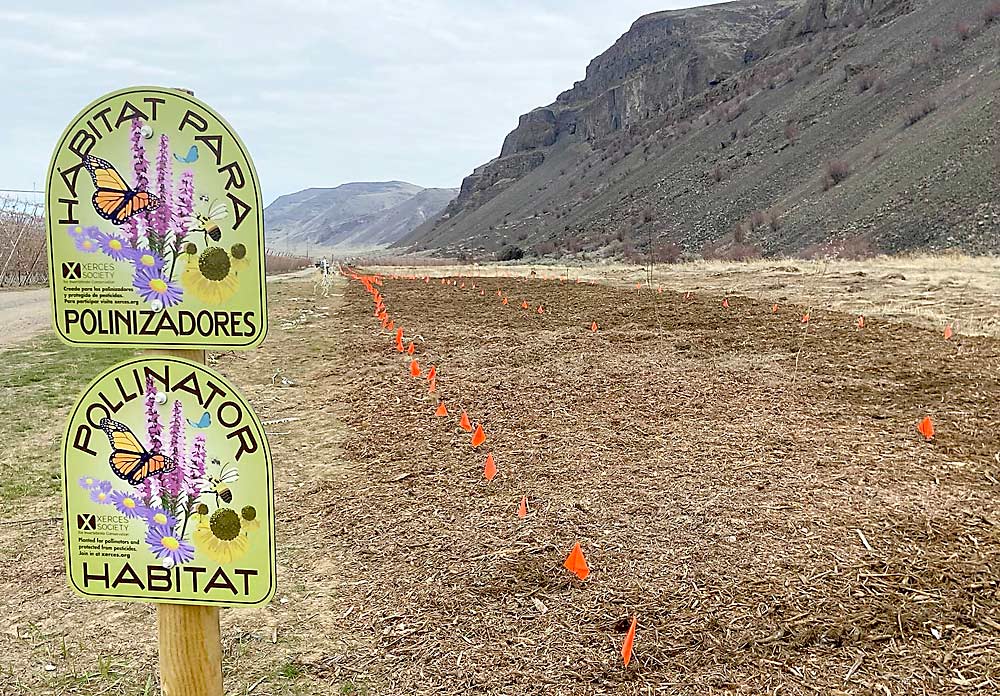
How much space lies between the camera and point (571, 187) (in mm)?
78875

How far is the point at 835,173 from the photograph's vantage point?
36562 mm

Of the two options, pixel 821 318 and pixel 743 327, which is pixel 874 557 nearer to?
pixel 743 327

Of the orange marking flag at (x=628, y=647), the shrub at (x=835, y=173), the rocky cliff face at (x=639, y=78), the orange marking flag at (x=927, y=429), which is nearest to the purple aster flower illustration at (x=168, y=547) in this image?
the orange marking flag at (x=628, y=647)

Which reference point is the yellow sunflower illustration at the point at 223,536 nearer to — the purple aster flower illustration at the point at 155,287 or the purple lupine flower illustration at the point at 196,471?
the purple lupine flower illustration at the point at 196,471

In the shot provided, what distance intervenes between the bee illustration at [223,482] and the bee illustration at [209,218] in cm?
55

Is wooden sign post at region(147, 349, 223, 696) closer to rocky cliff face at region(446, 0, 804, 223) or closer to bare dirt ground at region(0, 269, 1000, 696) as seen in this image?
bare dirt ground at region(0, 269, 1000, 696)

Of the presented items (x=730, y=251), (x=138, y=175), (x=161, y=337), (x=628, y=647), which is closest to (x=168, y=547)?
(x=161, y=337)

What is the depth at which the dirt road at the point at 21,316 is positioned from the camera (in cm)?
1261

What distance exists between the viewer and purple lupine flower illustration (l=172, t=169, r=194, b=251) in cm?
183

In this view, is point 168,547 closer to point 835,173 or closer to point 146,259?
point 146,259

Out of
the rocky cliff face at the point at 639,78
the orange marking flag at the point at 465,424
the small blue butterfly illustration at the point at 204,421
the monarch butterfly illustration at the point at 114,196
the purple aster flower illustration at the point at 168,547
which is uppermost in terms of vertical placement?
the rocky cliff face at the point at 639,78

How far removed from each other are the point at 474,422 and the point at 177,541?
424 cm

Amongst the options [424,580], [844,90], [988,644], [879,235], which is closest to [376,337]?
[424,580]

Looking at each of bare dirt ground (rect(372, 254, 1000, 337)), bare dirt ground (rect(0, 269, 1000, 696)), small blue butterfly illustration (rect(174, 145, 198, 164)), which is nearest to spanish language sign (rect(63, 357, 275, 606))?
small blue butterfly illustration (rect(174, 145, 198, 164))
